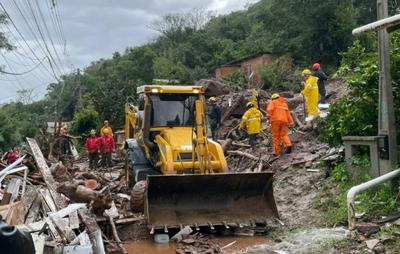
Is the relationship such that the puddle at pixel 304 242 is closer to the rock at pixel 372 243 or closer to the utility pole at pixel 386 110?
the rock at pixel 372 243

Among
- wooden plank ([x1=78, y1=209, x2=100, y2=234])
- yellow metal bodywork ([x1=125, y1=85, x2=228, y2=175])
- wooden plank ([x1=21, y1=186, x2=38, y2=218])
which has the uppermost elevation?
yellow metal bodywork ([x1=125, y1=85, x2=228, y2=175])

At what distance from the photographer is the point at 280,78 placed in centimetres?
3128

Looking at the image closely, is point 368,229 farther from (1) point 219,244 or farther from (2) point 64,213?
(2) point 64,213

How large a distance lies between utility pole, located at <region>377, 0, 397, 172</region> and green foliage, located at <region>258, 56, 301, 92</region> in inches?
777

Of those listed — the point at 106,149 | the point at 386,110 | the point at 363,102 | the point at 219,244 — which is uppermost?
the point at 363,102

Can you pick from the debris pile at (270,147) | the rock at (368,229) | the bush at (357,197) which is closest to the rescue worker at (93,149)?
the debris pile at (270,147)

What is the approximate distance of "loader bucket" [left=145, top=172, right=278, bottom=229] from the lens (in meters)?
9.33

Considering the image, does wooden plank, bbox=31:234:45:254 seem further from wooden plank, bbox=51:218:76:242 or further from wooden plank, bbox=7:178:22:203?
wooden plank, bbox=7:178:22:203

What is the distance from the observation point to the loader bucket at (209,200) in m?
9.33

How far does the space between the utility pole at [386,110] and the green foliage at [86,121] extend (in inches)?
1226

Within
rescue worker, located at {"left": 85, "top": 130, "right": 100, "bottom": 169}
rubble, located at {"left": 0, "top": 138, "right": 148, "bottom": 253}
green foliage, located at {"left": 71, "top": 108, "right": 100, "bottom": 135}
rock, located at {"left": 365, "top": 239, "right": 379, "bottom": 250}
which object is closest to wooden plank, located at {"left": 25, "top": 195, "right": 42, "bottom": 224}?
rubble, located at {"left": 0, "top": 138, "right": 148, "bottom": 253}

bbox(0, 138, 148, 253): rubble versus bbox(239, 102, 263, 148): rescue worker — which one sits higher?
bbox(239, 102, 263, 148): rescue worker

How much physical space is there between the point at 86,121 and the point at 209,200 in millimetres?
30737

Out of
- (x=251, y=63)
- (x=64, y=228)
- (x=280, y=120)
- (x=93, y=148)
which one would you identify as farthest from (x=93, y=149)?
(x=251, y=63)
